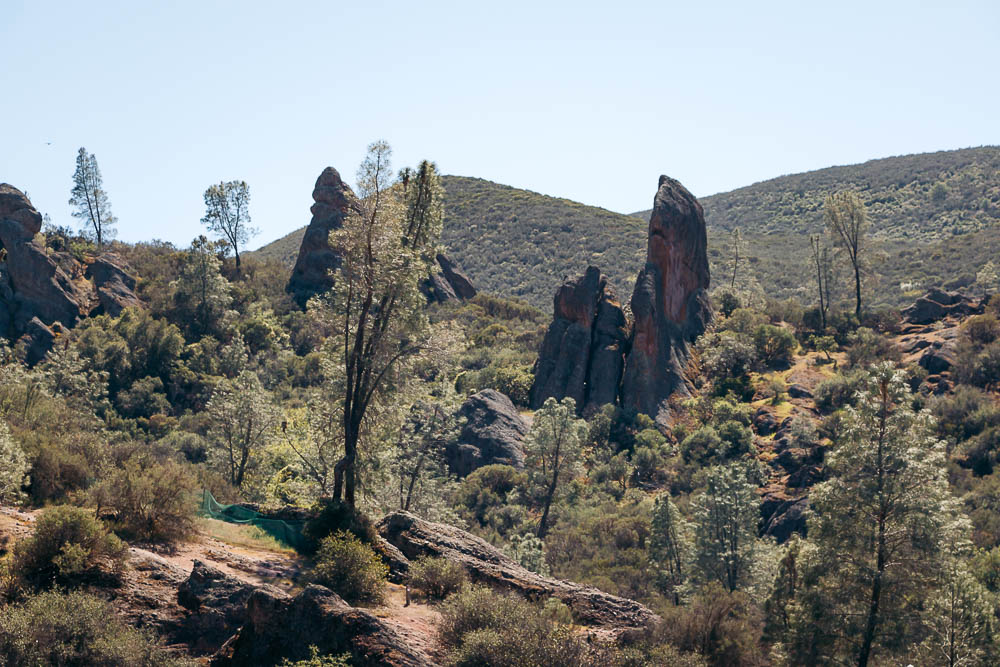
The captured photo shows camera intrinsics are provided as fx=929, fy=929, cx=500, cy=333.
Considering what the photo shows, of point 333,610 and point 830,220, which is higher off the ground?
point 830,220

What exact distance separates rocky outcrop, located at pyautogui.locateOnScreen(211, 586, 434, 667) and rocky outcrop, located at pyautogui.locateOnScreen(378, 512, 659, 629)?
3.88 metres

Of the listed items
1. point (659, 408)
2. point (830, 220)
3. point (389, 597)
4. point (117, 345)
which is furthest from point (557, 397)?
point (389, 597)

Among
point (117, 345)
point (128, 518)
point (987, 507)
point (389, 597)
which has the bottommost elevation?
point (987, 507)

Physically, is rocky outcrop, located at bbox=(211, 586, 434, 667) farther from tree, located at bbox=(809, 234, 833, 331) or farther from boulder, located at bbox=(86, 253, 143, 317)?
boulder, located at bbox=(86, 253, 143, 317)

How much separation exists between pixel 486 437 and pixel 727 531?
18255 millimetres

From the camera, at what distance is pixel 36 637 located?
11.8 m

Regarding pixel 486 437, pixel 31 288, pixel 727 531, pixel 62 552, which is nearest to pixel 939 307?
pixel 486 437

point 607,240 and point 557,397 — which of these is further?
point 607,240

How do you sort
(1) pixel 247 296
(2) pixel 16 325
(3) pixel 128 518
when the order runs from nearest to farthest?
(3) pixel 128 518
(2) pixel 16 325
(1) pixel 247 296

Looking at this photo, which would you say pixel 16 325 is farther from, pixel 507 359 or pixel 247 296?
pixel 507 359

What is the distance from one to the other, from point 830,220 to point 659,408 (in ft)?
59.9

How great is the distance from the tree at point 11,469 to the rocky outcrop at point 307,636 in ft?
18.1

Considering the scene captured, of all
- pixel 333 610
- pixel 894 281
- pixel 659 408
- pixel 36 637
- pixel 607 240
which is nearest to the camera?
pixel 36 637

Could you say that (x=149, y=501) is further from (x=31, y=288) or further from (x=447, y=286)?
(x=447, y=286)
